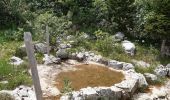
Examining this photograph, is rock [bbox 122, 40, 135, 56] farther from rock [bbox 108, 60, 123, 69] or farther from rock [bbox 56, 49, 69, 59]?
rock [bbox 56, 49, 69, 59]

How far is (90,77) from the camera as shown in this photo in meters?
14.7

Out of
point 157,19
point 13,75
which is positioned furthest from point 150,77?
point 13,75

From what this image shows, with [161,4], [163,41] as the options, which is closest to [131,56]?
[163,41]

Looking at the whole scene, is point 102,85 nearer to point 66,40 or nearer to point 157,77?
point 157,77

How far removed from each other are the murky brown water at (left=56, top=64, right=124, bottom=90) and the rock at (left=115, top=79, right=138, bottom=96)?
55 cm

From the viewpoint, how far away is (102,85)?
13.8 meters

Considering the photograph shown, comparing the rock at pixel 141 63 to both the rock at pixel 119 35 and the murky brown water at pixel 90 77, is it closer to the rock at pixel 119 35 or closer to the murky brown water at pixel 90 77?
the murky brown water at pixel 90 77

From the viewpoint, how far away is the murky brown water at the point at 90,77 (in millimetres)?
13938

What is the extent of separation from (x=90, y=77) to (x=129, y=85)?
2003mm

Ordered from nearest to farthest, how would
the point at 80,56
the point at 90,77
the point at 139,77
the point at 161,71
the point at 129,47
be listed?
the point at 139,77
the point at 90,77
the point at 161,71
the point at 80,56
the point at 129,47

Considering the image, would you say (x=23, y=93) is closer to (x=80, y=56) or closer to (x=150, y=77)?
(x=80, y=56)

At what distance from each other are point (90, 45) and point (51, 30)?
2.26m

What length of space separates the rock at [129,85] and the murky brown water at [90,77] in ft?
1.80

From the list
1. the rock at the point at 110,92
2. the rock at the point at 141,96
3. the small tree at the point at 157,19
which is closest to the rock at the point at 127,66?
the rock at the point at 141,96
